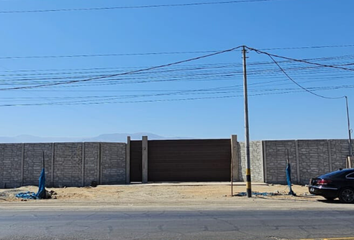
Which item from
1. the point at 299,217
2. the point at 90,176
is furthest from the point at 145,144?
the point at 299,217

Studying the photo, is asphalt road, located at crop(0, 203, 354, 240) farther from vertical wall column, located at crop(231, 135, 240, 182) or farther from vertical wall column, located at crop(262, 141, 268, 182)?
vertical wall column, located at crop(231, 135, 240, 182)

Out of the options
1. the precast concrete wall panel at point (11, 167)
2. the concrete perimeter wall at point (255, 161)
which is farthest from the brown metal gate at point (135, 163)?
the precast concrete wall panel at point (11, 167)

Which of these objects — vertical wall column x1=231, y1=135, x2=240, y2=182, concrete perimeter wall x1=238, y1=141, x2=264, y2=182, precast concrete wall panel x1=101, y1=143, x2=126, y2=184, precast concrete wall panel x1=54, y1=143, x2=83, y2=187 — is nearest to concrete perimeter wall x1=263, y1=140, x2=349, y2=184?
concrete perimeter wall x1=238, y1=141, x2=264, y2=182

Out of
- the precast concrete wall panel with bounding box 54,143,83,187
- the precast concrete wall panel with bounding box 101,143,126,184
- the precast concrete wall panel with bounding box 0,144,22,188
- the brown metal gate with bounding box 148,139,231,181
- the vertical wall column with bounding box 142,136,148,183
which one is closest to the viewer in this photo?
the precast concrete wall panel with bounding box 54,143,83,187

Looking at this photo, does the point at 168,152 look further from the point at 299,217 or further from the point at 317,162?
the point at 299,217

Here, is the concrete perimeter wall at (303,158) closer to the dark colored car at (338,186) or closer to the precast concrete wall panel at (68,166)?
→ the dark colored car at (338,186)

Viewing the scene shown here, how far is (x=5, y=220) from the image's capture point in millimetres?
10852

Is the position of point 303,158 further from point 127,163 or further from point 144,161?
point 127,163

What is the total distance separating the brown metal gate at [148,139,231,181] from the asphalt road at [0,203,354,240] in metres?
13.4

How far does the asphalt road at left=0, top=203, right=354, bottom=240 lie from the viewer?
27.6 ft

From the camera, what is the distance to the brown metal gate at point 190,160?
2634cm

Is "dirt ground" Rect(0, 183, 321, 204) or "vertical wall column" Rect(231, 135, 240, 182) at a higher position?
"vertical wall column" Rect(231, 135, 240, 182)

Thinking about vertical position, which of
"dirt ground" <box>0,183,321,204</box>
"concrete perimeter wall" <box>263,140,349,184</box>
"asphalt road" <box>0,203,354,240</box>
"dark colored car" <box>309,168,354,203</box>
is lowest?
"dirt ground" <box>0,183,321,204</box>

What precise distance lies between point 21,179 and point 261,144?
54.6ft
